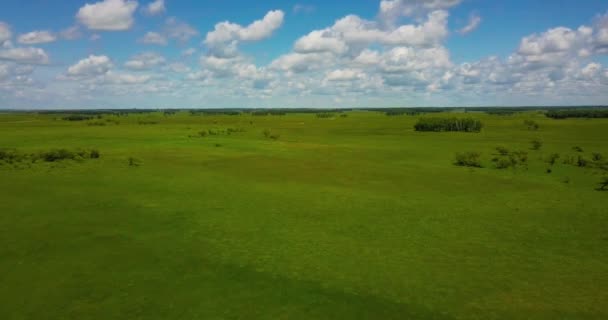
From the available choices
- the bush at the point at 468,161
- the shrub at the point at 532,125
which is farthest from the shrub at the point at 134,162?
the shrub at the point at 532,125

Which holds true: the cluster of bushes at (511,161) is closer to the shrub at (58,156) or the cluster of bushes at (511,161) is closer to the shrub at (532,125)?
the shrub at (58,156)

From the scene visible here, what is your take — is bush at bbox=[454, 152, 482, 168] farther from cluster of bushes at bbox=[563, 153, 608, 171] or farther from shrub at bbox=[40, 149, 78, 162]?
shrub at bbox=[40, 149, 78, 162]

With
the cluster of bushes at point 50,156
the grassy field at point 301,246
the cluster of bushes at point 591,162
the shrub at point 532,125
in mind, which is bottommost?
the grassy field at point 301,246

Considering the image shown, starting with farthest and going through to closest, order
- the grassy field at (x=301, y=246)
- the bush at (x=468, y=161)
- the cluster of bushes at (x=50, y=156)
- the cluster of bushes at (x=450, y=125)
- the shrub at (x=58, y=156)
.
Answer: the cluster of bushes at (x=450, y=125), the shrub at (x=58, y=156), the cluster of bushes at (x=50, y=156), the bush at (x=468, y=161), the grassy field at (x=301, y=246)

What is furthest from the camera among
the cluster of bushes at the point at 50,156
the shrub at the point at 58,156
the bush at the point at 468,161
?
the shrub at the point at 58,156

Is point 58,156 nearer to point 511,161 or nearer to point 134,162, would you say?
point 134,162

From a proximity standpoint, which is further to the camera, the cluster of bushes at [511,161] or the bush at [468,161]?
the bush at [468,161]

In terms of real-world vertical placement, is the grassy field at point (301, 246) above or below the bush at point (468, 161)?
below

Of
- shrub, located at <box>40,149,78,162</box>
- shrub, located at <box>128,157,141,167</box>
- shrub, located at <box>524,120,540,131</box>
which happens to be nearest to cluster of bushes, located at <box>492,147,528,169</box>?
shrub, located at <box>128,157,141,167</box>

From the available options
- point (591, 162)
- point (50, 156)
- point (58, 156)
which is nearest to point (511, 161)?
point (591, 162)
